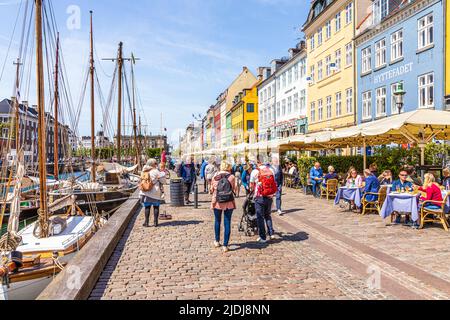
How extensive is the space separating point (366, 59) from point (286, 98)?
1778cm

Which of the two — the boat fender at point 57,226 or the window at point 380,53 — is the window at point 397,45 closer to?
the window at point 380,53

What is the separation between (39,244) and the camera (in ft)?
29.4

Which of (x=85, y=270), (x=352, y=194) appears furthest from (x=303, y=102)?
(x=85, y=270)

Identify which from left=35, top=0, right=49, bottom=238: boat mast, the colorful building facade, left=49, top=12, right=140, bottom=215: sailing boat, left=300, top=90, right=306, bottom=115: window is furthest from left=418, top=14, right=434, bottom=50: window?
left=300, top=90, right=306, bottom=115: window

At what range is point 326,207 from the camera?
14203 mm

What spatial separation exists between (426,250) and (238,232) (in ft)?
13.2

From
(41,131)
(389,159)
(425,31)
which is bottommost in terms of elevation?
(389,159)

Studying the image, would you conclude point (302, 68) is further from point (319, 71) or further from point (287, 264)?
point (287, 264)

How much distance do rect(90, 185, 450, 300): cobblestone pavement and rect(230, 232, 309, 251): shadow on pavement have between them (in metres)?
0.02

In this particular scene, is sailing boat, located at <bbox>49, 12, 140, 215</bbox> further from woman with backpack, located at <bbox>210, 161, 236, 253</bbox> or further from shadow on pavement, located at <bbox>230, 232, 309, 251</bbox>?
woman with backpack, located at <bbox>210, 161, 236, 253</bbox>

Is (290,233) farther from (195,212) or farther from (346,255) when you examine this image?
(195,212)

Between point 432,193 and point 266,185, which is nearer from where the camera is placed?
point 266,185

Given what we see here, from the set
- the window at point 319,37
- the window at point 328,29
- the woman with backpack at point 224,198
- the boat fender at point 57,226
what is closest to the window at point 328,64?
the window at point 328,29

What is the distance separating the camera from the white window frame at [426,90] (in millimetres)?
20703
